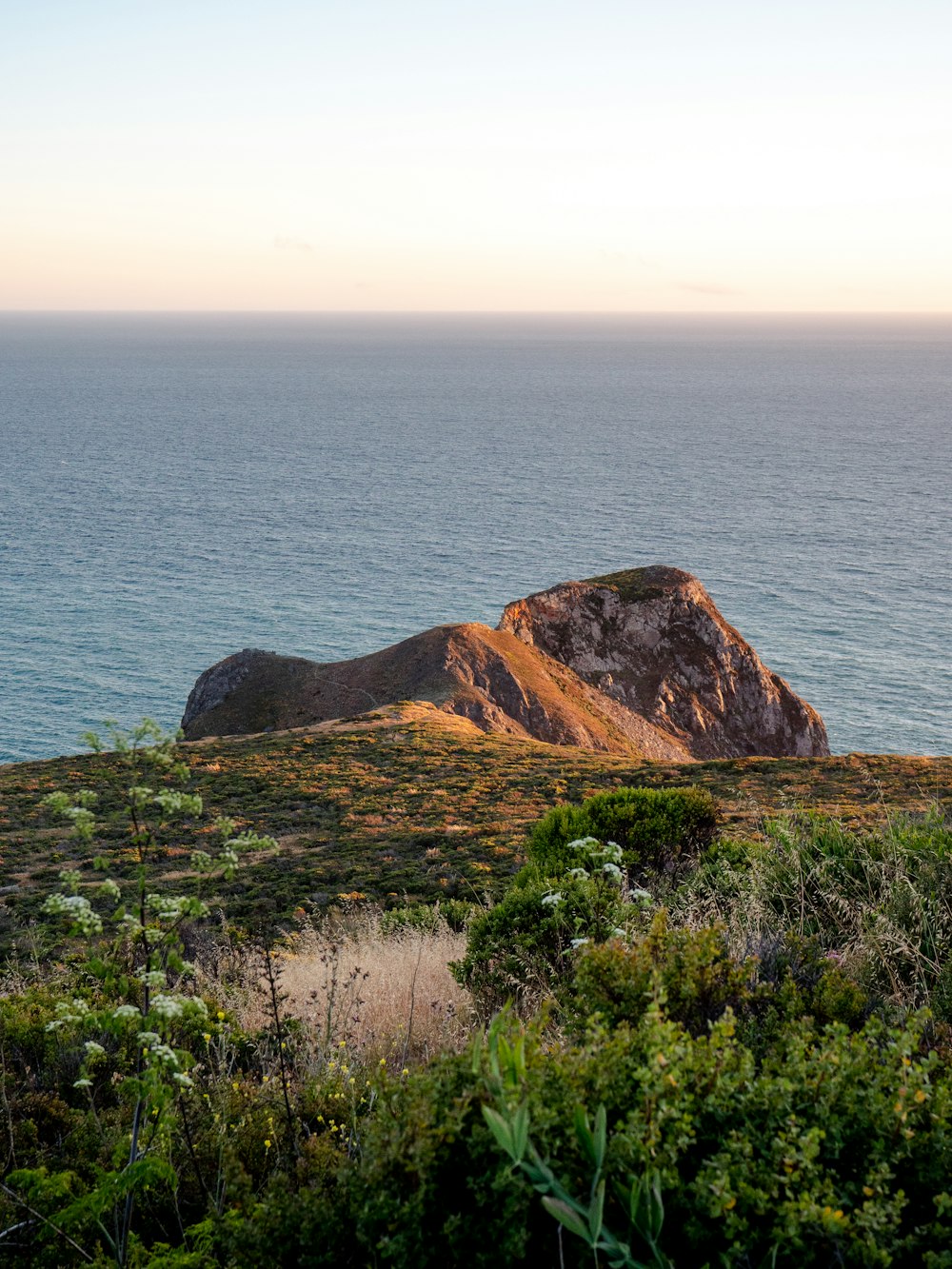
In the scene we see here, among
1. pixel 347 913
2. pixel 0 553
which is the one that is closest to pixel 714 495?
pixel 0 553

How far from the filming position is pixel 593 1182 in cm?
319

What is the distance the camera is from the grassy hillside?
57.0 ft

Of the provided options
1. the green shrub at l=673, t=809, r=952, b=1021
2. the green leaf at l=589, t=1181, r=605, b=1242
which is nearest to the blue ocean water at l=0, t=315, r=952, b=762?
the green shrub at l=673, t=809, r=952, b=1021

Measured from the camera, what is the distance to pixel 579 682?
156 feet

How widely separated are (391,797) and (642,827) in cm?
1095

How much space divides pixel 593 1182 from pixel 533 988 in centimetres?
506

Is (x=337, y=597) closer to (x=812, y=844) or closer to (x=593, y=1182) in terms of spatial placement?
(x=812, y=844)

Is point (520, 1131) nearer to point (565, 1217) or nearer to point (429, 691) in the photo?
point (565, 1217)

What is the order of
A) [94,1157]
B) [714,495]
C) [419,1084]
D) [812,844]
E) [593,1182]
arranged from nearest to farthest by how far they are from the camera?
[593,1182] → [419,1084] → [94,1157] → [812,844] → [714,495]

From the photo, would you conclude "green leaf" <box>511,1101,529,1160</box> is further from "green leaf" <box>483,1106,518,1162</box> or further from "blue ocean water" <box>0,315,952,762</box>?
"blue ocean water" <box>0,315,952,762</box>

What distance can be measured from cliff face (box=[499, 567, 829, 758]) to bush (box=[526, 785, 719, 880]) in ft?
112

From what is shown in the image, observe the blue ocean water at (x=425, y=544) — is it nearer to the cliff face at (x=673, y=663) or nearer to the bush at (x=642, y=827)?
the cliff face at (x=673, y=663)

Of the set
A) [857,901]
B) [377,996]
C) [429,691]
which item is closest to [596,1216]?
[377,996]

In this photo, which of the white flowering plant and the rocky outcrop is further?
the rocky outcrop
